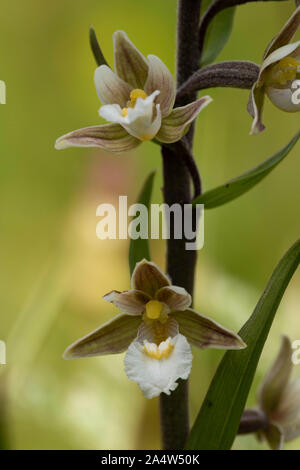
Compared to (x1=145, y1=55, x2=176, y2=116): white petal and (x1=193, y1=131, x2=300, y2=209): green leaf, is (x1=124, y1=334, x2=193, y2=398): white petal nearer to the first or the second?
(x1=193, y1=131, x2=300, y2=209): green leaf

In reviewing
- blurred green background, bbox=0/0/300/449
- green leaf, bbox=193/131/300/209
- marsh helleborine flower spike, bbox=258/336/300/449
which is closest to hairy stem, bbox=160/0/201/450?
green leaf, bbox=193/131/300/209

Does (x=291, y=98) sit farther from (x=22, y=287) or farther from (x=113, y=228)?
(x=22, y=287)

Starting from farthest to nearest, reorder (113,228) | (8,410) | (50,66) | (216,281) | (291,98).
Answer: (50,66) < (216,281) < (113,228) < (8,410) < (291,98)

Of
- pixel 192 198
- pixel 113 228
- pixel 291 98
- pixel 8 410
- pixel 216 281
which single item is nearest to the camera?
pixel 291 98

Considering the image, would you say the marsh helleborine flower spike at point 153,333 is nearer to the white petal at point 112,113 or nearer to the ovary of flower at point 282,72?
the white petal at point 112,113

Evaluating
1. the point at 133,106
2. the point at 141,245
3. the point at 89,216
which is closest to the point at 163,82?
the point at 133,106
